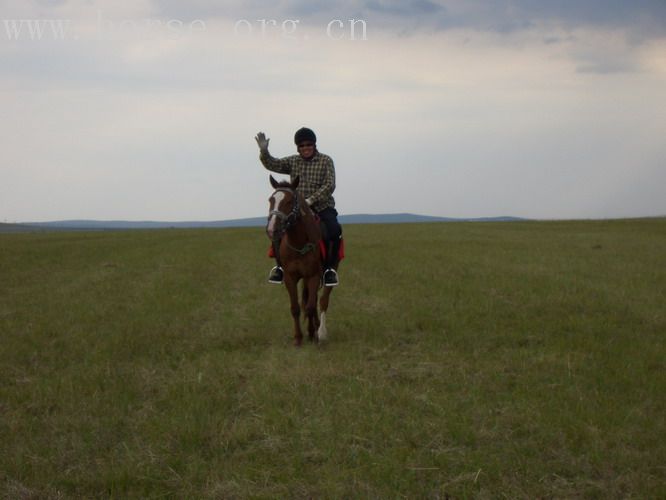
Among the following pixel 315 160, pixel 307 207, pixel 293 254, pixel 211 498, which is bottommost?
pixel 211 498

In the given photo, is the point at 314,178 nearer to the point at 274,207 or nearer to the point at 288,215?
the point at 288,215

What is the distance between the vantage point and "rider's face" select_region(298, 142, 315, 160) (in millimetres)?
10758

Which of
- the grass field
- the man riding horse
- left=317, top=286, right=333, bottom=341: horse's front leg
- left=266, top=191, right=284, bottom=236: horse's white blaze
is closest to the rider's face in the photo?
the man riding horse

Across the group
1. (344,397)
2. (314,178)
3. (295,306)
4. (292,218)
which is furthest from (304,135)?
(344,397)

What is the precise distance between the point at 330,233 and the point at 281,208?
1610 mm

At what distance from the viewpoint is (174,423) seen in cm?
678

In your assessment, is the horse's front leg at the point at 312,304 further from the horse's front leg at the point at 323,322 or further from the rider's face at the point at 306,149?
the rider's face at the point at 306,149

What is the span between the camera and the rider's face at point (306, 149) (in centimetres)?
1076

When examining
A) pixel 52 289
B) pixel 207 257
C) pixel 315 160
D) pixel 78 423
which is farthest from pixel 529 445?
pixel 207 257

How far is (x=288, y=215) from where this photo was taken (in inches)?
384

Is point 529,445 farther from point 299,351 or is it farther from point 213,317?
point 213,317

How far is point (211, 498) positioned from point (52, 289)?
50.1ft

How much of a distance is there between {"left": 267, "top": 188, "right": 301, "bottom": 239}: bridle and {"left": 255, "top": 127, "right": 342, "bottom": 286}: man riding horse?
53cm

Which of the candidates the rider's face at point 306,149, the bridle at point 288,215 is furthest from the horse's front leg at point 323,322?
the rider's face at point 306,149
